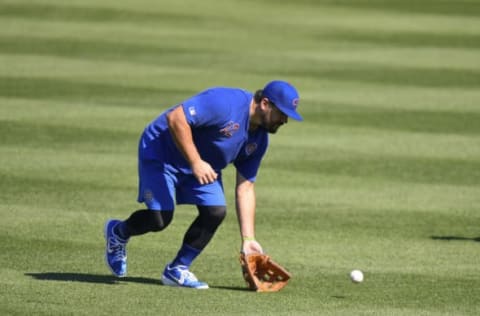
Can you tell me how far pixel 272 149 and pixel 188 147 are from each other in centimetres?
730

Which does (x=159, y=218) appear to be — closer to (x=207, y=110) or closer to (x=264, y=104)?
(x=207, y=110)

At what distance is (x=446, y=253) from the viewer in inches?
418

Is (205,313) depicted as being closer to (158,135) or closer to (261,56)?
(158,135)

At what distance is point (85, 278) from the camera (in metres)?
9.16

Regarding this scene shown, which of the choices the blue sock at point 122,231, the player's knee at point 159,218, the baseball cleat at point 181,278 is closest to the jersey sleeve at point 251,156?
the player's knee at point 159,218

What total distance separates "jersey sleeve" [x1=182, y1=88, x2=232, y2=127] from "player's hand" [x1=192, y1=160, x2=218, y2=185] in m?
0.32

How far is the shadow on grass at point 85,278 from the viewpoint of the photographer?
9.05 m

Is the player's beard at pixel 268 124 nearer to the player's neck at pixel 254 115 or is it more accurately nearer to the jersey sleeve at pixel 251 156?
the player's neck at pixel 254 115

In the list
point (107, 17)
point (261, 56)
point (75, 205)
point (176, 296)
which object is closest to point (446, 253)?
point (176, 296)

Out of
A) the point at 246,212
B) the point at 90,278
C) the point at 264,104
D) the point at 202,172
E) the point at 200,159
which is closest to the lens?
the point at 202,172

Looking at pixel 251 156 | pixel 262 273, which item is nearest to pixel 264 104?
pixel 251 156

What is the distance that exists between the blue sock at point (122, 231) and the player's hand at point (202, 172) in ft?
3.27

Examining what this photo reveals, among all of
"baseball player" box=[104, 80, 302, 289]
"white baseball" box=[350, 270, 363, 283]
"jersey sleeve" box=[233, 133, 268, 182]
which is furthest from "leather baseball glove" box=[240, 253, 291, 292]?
"jersey sleeve" box=[233, 133, 268, 182]

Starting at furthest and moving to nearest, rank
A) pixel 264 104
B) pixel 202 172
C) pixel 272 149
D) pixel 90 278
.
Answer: pixel 272 149
pixel 90 278
pixel 264 104
pixel 202 172
